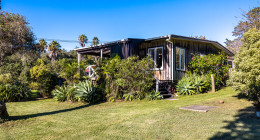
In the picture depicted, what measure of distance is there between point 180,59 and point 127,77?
497cm

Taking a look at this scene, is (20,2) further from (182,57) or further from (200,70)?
(200,70)

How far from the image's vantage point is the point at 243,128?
12.3 feet

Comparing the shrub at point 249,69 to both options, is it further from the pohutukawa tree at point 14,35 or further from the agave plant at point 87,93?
the pohutukawa tree at point 14,35

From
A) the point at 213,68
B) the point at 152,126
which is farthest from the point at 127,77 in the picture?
the point at 213,68

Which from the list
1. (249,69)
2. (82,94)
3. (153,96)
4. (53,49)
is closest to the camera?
(249,69)

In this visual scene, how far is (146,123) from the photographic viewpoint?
469 centimetres

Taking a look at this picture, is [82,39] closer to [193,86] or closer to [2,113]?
[193,86]

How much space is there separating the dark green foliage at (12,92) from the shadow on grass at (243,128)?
37.2 ft

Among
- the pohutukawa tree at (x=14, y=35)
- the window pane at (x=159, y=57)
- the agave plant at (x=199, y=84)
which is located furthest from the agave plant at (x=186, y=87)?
the pohutukawa tree at (x=14, y=35)

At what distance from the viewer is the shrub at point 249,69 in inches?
207

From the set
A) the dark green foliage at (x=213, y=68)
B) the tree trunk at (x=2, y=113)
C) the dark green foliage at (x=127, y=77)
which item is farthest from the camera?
Answer: the dark green foliage at (x=213, y=68)

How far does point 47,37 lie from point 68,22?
821 centimetres

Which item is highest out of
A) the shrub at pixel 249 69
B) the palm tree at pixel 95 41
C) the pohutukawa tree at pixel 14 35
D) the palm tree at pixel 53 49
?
the palm tree at pixel 95 41

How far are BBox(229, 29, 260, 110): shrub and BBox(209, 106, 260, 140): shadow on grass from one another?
1.86 ft
